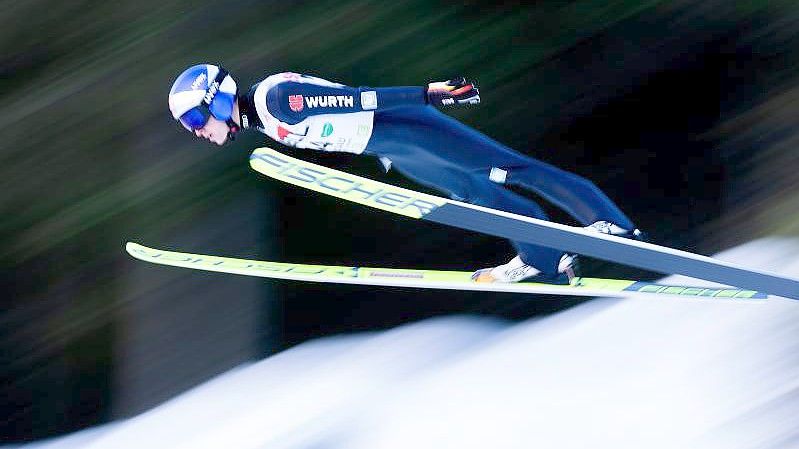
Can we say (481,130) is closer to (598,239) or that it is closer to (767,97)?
(598,239)

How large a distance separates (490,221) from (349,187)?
1.37ft

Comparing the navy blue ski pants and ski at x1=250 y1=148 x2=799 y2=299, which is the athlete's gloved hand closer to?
the navy blue ski pants

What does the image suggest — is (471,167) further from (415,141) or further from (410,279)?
(410,279)

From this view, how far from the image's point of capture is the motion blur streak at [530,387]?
3.81 meters

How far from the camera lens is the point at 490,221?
3.19 meters

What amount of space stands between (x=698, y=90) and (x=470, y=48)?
2.56 ft

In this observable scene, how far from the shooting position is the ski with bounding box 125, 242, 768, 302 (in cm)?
350

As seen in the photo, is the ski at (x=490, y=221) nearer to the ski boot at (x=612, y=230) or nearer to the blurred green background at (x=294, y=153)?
the ski boot at (x=612, y=230)

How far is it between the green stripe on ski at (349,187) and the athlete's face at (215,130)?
0.29 meters

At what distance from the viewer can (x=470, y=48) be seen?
371 centimetres

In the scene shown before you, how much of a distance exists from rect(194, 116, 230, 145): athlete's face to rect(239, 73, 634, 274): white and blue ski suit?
0.21ft

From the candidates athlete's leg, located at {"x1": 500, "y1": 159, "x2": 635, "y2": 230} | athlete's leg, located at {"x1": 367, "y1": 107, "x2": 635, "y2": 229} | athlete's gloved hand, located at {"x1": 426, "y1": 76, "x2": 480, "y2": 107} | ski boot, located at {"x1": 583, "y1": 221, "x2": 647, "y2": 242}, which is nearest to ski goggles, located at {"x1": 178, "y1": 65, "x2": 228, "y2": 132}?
athlete's leg, located at {"x1": 367, "y1": 107, "x2": 635, "y2": 229}

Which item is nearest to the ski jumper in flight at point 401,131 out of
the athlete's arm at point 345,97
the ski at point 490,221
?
the athlete's arm at point 345,97

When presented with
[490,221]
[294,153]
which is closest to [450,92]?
[490,221]
